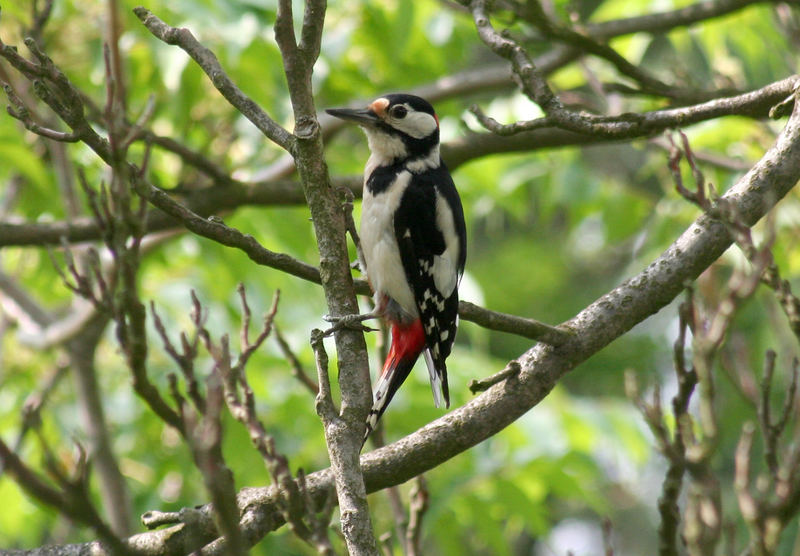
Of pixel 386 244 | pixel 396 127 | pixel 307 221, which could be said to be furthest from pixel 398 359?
pixel 307 221

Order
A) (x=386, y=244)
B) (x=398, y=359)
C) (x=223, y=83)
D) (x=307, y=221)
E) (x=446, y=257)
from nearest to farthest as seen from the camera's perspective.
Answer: (x=223, y=83) < (x=398, y=359) < (x=386, y=244) < (x=446, y=257) < (x=307, y=221)

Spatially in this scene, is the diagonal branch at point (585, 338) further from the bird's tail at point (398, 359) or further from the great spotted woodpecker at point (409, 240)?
the great spotted woodpecker at point (409, 240)

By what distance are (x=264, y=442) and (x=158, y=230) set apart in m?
2.34

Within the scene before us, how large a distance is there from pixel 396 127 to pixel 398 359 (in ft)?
3.09

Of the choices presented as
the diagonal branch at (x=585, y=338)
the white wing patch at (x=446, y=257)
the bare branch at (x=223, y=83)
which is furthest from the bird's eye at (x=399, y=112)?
the diagonal branch at (x=585, y=338)

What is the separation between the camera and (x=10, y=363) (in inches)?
228

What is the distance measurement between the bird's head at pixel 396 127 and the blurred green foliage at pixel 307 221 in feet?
0.64

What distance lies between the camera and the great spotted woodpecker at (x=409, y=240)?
357cm

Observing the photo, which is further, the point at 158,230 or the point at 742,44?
the point at 742,44

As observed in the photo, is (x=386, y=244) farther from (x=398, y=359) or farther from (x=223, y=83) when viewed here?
(x=223, y=83)

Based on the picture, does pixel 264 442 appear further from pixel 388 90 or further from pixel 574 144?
pixel 388 90

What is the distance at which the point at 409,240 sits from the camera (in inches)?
143

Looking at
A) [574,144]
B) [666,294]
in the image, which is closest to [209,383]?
[666,294]

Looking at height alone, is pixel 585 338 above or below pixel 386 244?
below
